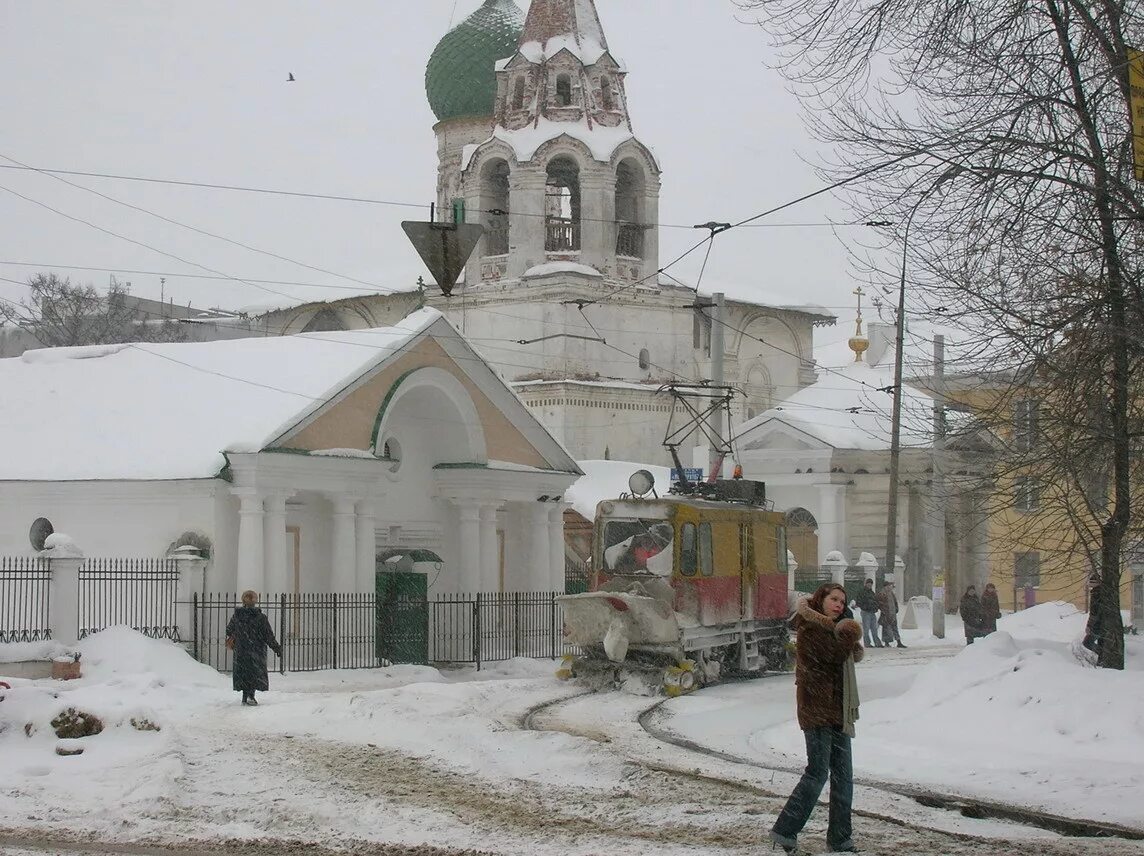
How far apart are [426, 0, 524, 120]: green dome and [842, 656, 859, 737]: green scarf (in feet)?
165

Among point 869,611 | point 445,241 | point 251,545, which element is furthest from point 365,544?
point 445,241

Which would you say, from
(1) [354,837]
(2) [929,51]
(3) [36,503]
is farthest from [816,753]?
(3) [36,503]

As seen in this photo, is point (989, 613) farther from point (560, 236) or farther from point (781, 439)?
point (560, 236)

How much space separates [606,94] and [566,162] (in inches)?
101

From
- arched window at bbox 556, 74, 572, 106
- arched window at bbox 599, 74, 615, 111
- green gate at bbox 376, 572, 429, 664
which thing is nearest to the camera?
green gate at bbox 376, 572, 429, 664

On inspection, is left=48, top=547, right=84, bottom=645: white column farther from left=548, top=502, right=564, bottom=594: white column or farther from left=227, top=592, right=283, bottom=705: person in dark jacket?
left=548, top=502, right=564, bottom=594: white column

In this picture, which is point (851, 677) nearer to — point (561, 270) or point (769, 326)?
point (561, 270)

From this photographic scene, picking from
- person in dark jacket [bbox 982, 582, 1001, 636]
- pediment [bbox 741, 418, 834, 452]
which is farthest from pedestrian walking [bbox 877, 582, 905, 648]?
pediment [bbox 741, 418, 834, 452]

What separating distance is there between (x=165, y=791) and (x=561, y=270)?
40798mm

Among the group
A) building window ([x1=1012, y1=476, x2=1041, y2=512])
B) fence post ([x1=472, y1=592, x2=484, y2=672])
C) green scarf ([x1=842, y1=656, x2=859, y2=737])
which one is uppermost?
building window ([x1=1012, y1=476, x2=1041, y2=512])

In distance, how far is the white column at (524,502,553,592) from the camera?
35125 millimetres

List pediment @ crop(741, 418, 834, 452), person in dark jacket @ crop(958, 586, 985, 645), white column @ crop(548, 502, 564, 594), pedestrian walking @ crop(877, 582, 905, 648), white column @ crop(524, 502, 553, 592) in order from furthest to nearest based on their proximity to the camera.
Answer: pediment @ crop(741, 418, 834, 452), pedestrian walking @ crop(877, 582, 905, 648), white column @ crop(548, 502, 564, 594), white column @ crop(524, 502, 553, 592), person in dark jacket @ crop(958, 586, 985, 645)

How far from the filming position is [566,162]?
5275 centimetres

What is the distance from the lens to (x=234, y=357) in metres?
33.3
